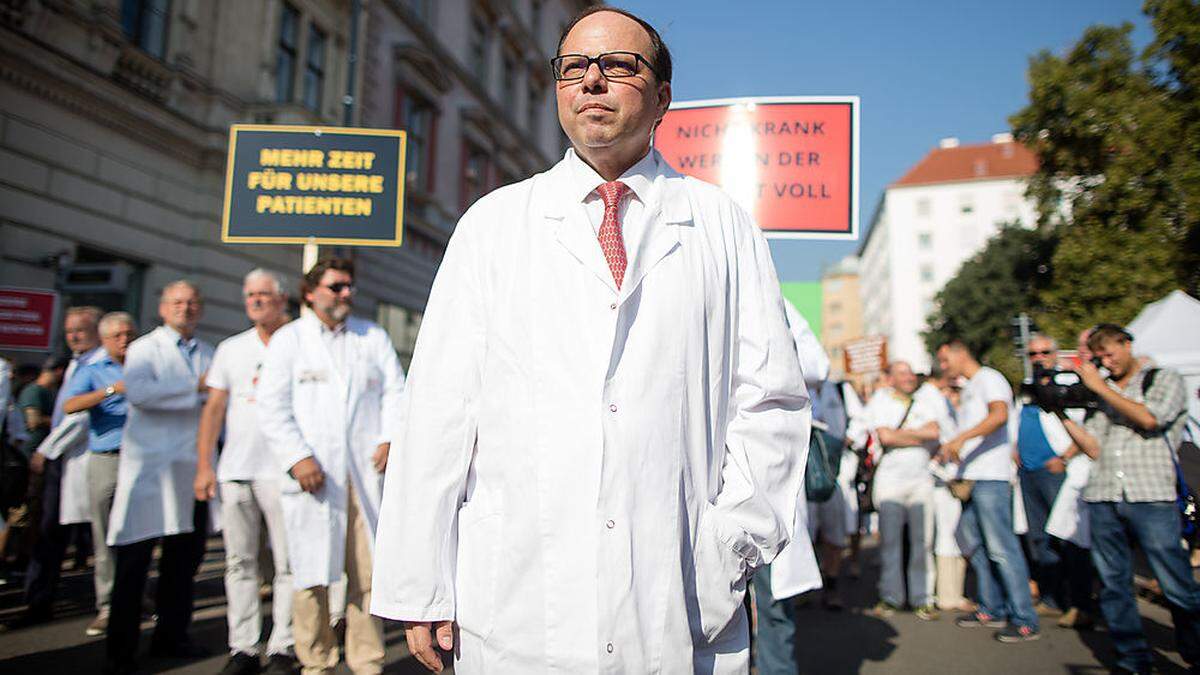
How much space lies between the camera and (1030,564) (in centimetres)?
782

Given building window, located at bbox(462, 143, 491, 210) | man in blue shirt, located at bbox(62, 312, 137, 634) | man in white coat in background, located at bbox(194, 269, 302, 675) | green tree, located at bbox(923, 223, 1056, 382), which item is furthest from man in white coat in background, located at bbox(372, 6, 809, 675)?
green tree, located at bbox(923, 223, 1056, 382)

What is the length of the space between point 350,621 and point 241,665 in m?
0.71

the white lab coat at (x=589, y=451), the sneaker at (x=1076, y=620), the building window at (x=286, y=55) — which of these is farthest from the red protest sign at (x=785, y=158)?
the building window at (x=286, y=55)

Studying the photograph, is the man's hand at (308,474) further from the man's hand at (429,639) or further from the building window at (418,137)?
the building window at (418,137)

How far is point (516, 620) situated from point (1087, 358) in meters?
4.74

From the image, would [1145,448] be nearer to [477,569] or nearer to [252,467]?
[477,569]

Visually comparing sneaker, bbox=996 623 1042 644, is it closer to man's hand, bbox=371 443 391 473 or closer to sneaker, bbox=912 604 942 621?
sneaker, bbox=912 604 942 621

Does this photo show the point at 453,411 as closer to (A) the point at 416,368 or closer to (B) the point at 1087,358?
(A) the point at 416,368

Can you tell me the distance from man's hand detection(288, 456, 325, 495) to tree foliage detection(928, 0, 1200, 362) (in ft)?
70.9

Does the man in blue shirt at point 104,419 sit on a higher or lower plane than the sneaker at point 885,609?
higher

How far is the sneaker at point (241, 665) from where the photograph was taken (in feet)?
13.9

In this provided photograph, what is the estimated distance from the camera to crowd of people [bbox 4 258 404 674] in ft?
13.4

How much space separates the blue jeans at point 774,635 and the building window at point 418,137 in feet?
55.5

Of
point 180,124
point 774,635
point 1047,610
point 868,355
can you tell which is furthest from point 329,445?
point 868,355
